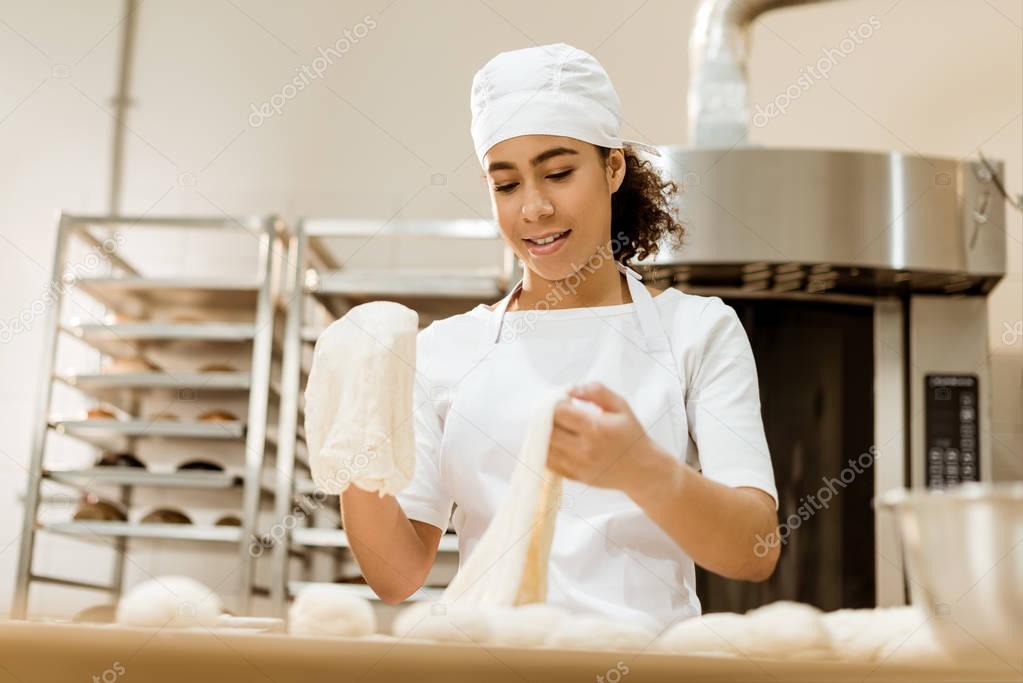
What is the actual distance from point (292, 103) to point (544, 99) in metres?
2.50

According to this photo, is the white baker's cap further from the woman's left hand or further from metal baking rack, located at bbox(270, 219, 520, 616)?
metal baking rack, located at bbox(270, 219, 520, 616)

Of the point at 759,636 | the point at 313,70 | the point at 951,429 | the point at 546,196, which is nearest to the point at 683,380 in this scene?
the point at 546,196

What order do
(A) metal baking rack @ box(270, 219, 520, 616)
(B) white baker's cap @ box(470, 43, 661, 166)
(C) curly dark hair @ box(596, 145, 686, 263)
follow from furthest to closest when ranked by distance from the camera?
(A) metal baking rack @ box(270, 219, 520, 616), (C) curly dark hair @ box(596, 145, 686, 263), (B) white baker's cap @ box(470, 43, 661, 166)

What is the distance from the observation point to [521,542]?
902 mm

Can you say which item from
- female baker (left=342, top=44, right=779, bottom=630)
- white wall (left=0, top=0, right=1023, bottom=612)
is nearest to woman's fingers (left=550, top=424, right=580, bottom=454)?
female baker (left=342, top=44, right=779, bottom=630)

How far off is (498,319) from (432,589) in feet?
5.29

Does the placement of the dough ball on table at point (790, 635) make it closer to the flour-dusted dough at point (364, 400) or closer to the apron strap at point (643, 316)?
the flour-dusted dough at point (364, 400)

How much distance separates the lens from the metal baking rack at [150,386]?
2.99 metres

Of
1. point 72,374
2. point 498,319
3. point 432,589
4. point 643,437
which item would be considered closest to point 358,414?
point 643,437

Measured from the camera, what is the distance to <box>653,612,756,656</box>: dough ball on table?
58cm

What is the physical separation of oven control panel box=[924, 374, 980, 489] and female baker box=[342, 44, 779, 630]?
124 centimetres

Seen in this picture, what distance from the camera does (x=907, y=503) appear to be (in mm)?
550

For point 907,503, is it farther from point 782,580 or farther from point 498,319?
point 782,580

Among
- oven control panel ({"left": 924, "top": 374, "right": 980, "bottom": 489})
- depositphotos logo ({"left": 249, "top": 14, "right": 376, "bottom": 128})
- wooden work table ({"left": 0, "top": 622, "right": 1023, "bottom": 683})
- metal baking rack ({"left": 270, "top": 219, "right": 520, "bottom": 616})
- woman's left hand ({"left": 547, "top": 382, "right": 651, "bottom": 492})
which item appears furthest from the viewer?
depositphotos logo ({"left": 249, "top": 14, "right": 376, "bottom": 128})
